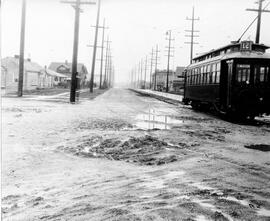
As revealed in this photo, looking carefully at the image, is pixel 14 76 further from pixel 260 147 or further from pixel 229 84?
pixel 260 147

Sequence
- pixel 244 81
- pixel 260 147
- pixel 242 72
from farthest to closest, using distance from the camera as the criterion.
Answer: pixel 242 72
pixel 244 81
pixel 260 147

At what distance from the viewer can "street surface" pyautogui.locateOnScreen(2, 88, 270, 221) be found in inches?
163

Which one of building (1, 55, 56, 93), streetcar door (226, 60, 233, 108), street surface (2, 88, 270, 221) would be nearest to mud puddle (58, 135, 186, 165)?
street surface (2, 88, 270, 221)

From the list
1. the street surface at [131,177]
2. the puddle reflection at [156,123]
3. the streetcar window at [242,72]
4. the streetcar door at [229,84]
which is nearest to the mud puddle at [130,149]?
the street surface at [131,177]

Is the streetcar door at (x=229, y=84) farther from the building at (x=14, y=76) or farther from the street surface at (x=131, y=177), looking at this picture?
the building at (x=14, y=76)

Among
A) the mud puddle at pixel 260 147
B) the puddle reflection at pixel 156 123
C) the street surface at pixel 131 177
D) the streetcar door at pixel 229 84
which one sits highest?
the streetcar door at pixel 229 84

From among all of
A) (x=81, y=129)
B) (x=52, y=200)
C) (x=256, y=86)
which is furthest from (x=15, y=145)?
(x=256, y=86)

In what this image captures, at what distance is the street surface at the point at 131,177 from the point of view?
13.6 ft

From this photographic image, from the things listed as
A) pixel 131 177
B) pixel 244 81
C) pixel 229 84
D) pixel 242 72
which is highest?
pixel 242 72

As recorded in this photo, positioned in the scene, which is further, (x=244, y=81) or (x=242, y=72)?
(x=242, y=72)

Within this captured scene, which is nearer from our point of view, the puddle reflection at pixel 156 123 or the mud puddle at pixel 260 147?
the mud puddle at pixel 260 147

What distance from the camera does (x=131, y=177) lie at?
5691 millimetres

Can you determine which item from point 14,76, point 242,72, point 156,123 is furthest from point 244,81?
point 14,76

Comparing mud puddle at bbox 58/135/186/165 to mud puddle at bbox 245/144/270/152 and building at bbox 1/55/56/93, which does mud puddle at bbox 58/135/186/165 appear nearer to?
mud puddle at bbox 245/144/270/152
